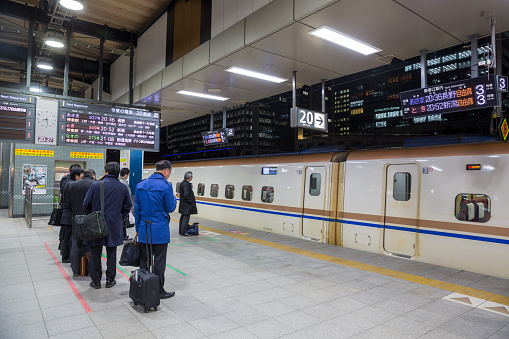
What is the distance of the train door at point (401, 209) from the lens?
23.1ft

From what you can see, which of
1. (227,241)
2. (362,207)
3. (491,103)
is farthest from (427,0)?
(227,241)

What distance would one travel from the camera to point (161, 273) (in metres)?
4.51

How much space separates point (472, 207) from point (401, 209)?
4.57 ft

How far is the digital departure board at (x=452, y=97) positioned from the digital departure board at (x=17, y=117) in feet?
27.4

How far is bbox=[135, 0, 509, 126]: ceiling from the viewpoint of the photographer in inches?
187

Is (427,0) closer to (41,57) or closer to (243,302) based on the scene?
(243,302)

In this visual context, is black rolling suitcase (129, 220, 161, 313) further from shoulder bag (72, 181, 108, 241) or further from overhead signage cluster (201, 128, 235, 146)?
overhead signage cluster (201, 128, 235, 146)

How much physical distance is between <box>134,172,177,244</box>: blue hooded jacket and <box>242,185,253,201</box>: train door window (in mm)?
7047

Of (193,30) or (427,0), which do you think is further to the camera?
(193,30)

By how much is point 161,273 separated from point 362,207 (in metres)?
5.23

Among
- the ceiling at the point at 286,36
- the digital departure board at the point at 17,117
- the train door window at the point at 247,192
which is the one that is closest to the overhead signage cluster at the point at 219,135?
the ceiling at the point at 286,36

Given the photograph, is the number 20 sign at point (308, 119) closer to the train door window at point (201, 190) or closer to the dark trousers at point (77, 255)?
the dark trousers at point (77, 255)

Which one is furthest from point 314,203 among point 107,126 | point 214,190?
point 107,126

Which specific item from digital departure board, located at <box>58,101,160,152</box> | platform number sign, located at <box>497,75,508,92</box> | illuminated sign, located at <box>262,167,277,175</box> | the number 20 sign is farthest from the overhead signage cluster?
platform number sign, located at <box>497,75,508,92</box>
